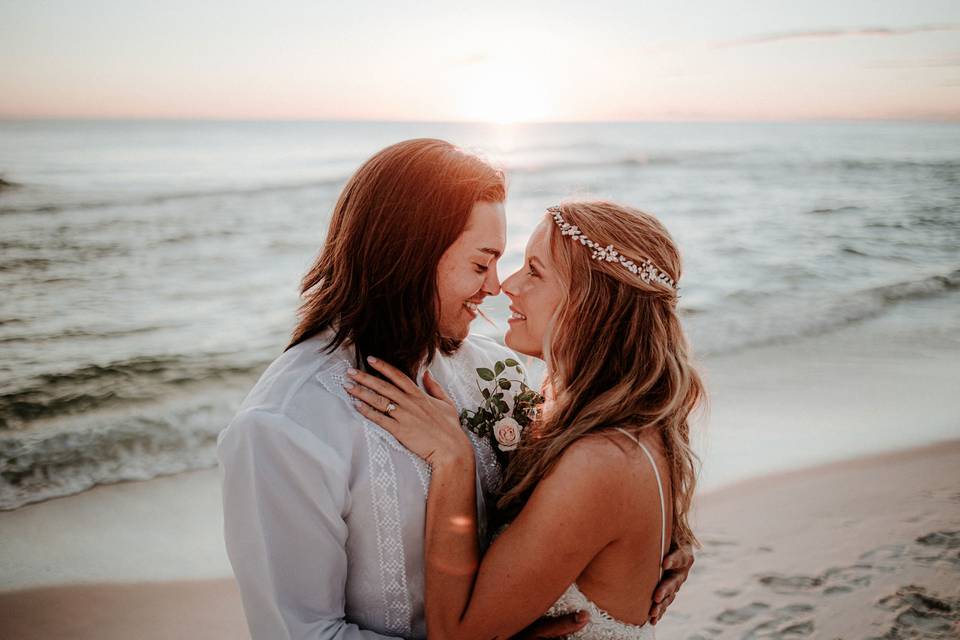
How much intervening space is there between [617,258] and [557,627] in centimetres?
137

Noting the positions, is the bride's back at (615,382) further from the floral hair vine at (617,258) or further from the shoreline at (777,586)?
the shoreline at (777,586)

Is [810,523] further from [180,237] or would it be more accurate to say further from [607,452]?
[180,237]

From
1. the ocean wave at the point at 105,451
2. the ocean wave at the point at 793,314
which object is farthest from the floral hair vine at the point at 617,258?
the ocean wave at the point at 793,314

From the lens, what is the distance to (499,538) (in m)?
2.51

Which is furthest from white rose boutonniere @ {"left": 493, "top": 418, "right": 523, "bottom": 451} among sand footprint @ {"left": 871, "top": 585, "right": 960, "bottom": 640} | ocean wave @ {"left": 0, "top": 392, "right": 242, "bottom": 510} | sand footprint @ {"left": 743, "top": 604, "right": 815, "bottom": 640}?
ocean wave @ {"left": 0, "top": 392, "right": 242, "bottom": 510}

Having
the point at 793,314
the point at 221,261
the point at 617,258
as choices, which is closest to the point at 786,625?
the point at 617,258

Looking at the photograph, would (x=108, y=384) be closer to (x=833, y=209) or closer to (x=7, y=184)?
(x=7, y=184)

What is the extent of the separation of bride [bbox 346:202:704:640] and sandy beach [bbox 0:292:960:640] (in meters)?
2.05

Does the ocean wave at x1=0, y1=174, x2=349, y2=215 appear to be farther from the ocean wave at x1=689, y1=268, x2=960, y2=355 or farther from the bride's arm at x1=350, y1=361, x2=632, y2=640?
the bride's arm at x1=350, y1=361, x2=632, y2=640

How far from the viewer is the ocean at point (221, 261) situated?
8.66 metres

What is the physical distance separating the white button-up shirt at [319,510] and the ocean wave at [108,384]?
7.42 metres

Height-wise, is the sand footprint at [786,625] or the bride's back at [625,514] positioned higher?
the bride's back at [625,514]

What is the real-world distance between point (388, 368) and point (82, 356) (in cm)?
988

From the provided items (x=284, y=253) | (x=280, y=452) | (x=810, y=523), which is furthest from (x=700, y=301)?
(x=280, y=452)
